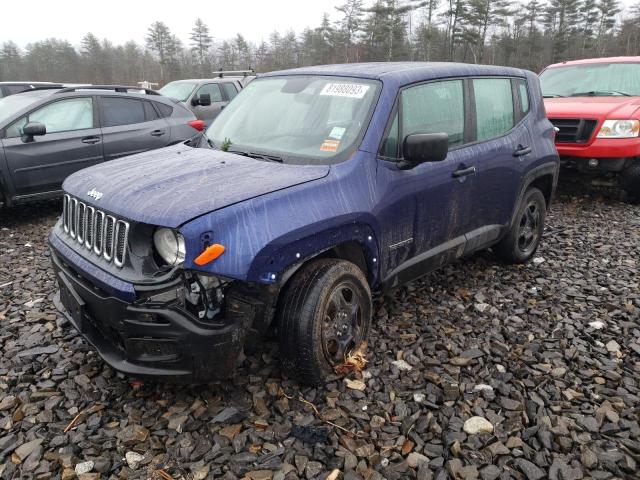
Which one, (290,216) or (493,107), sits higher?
(493,107)

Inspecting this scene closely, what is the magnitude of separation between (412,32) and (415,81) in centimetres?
5490

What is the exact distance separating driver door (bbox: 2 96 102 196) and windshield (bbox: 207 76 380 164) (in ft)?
11.9

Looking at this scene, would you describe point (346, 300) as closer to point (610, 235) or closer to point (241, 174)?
point (241, 174)

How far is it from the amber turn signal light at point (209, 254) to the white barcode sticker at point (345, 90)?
156 cm

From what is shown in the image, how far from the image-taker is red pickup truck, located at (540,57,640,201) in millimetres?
6812

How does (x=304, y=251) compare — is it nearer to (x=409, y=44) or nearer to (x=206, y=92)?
(x=206, y=92)

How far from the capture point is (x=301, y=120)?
3404 millimetres

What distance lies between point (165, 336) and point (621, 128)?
6.96 m

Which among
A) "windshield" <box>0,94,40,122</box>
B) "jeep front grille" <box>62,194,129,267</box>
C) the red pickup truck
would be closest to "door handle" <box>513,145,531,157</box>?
the red pickup truck

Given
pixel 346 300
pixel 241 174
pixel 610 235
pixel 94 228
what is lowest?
pixel 610 235

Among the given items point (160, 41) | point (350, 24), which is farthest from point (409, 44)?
point (160, 41)

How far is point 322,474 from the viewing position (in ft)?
7.90

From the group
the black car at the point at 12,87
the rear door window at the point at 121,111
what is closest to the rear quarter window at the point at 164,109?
the rear door window at the point at 121,111

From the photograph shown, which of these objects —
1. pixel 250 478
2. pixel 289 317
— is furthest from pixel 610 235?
pixel 250 478
